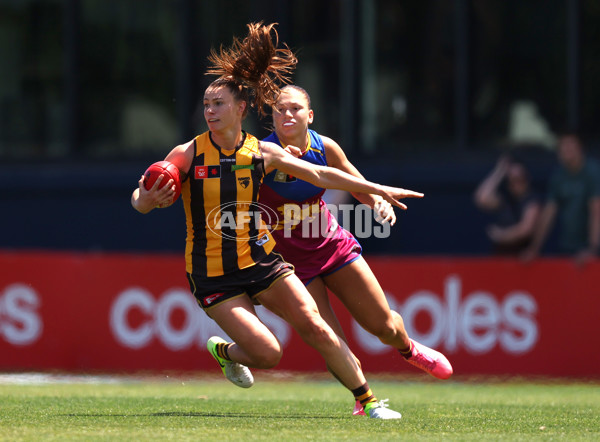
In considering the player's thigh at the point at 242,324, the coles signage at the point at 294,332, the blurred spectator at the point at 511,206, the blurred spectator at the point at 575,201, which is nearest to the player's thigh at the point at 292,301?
the player's thigh at the point at 242,324

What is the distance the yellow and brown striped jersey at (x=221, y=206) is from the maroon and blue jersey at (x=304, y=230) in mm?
418

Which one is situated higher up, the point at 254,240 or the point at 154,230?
the point at 254,240

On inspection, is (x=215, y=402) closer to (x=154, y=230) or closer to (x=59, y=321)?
(x=59, y=321)

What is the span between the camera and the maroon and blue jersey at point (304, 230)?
750cm

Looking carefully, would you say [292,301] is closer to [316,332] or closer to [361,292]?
[316,332]

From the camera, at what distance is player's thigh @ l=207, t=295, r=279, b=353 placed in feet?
22.9

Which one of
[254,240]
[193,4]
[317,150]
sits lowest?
[254,240]

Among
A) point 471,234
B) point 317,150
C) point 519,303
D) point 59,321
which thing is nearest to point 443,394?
point 519,303

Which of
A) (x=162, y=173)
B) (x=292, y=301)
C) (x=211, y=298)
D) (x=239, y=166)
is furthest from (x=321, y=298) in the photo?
(x=162, y=173)

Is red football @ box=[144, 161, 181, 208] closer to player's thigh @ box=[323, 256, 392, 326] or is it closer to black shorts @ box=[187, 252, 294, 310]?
black shorts @ box=[187, 252, 294, 310]

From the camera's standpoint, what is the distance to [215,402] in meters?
8.55

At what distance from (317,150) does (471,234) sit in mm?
7969

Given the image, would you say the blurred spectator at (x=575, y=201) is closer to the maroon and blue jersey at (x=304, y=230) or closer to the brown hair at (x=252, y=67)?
the maroon and blue jersey at (x=304, y=230)

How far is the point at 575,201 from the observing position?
40.2 ft
